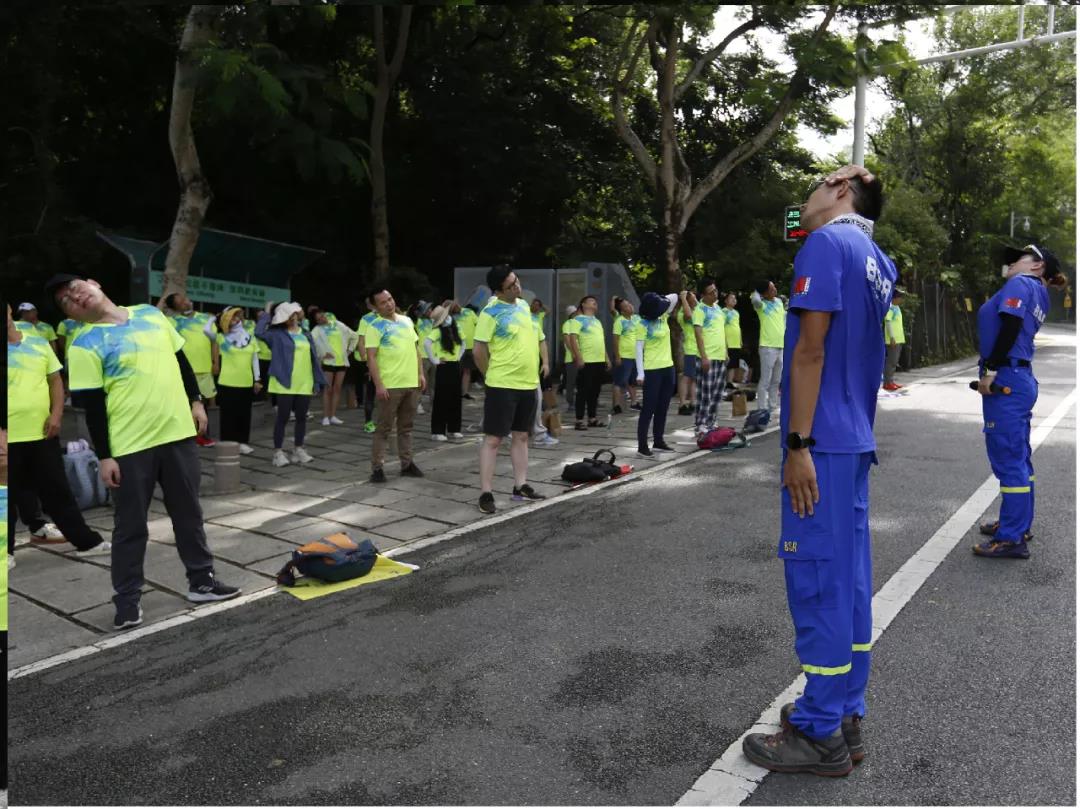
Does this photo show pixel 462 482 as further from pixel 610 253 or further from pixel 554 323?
pixel 610 253

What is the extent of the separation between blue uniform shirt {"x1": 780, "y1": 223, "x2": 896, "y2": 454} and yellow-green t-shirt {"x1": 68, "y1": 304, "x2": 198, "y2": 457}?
358 centimetres

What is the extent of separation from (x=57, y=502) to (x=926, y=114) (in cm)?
3011

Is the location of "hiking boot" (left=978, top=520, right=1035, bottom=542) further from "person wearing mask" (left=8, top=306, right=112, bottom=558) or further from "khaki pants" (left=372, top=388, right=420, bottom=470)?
"person wearing mask" (left=8, top=306, right=112, bottom=558)

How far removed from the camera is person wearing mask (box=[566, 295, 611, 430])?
12.7 meters

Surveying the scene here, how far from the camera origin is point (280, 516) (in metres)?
7.61

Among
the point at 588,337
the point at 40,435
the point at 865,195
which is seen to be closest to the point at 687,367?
the point at 588,337

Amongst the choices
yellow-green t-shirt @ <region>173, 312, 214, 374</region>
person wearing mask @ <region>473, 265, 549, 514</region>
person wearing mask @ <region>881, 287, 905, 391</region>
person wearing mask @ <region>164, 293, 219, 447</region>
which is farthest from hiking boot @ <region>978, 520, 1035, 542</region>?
person wearing mask @ <region>881, 287, 905, 391</region>

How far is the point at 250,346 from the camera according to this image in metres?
10.8

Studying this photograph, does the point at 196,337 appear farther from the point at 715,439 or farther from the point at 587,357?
the point at 715,439

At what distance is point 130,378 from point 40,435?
188cm

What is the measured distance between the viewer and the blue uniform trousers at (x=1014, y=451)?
5801 millimetres

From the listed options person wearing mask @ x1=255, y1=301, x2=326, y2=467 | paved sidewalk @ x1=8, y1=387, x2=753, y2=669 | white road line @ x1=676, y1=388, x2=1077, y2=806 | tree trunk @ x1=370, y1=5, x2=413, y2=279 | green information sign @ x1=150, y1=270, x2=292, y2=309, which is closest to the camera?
white road line @ x1=676, y1=388, x2=1077, y2=806

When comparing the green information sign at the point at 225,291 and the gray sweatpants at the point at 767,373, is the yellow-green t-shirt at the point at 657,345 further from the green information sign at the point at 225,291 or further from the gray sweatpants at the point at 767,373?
the green information sign at the point at 225,291

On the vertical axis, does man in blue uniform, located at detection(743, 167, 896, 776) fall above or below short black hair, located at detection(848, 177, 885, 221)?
below
